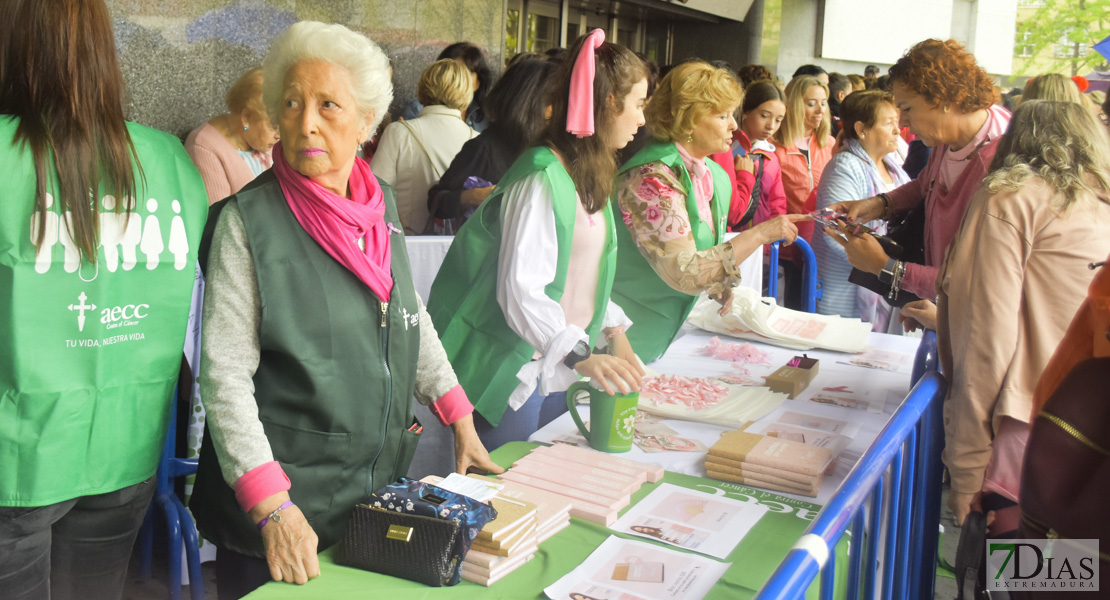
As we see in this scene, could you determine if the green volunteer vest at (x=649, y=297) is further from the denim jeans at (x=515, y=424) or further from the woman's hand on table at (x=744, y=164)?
the woman's hand on table at (x=744, y=164)

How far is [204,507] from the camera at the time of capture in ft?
5.69

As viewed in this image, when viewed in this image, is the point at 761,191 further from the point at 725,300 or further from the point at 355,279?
the point at 355,279

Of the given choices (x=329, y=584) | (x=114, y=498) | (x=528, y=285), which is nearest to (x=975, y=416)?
(x=528, y=285)

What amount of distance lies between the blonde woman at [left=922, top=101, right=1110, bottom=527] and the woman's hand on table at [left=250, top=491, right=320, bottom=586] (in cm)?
153

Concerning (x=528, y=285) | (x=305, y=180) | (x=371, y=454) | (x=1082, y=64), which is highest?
(x=1082, y=64)

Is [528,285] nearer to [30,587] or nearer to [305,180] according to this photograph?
[305,180]

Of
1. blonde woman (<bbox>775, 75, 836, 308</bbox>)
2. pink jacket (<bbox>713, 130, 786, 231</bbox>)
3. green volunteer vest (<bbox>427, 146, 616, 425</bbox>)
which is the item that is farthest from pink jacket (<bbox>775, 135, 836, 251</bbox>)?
green volunteer vest (<bbox>427, 146, 616, 425</bbox>)

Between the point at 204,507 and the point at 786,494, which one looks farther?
the point at 786,494

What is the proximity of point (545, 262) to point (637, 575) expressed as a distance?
3.18 ft

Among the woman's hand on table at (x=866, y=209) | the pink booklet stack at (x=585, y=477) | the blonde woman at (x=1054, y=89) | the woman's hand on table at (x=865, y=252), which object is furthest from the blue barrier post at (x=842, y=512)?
the blonde woman at (x=1054, y=89)

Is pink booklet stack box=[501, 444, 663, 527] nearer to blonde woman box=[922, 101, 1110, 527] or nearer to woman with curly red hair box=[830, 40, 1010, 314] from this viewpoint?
blonde woman box=[922, 101, 1110, 527]

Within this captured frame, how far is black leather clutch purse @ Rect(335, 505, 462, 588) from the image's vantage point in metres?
1.47

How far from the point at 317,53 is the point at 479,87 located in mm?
3968

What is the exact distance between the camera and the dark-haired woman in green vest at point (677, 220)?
291 cm
